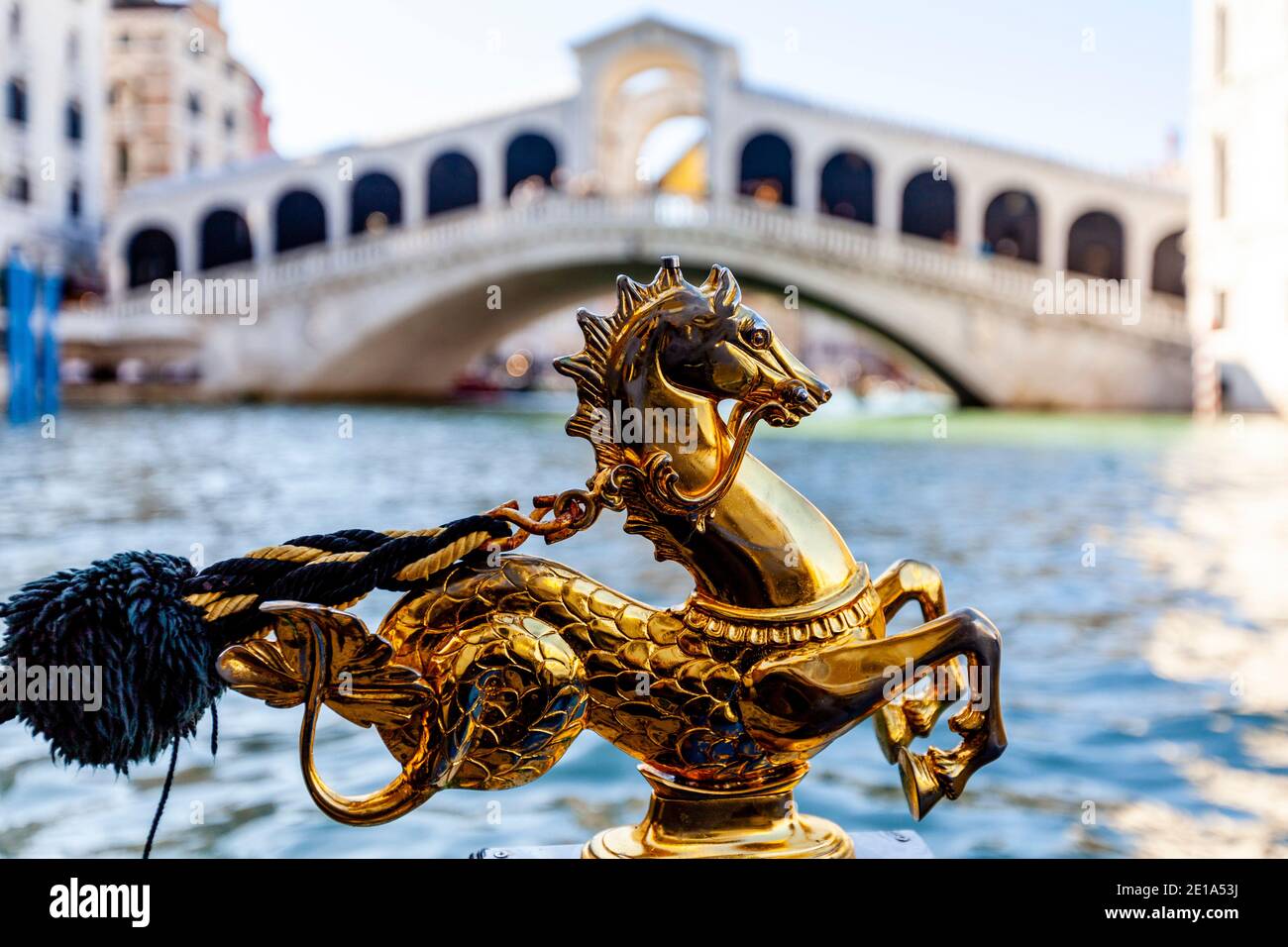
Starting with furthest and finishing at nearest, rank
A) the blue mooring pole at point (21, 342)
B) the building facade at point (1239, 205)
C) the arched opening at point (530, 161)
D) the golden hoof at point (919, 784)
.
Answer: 1. the arched opening at point (530, 161)
2. the building facade at point (1239, 205)
3. the blue mooring pole at point (21, 342)
4. the golden hoof at point (919, 784)

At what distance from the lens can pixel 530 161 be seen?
25266 mm

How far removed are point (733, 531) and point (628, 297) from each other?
0.18 meters

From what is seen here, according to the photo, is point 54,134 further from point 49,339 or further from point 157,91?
point 49,339

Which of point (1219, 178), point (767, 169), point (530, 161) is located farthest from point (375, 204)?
point (1219, 178)

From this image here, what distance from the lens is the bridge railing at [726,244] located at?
731 inches

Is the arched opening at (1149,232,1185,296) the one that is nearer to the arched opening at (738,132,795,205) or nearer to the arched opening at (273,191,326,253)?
the arched opening at (738,132,795,205)

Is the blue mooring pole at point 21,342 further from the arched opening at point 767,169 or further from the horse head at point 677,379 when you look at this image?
the arched opening at point 767,169

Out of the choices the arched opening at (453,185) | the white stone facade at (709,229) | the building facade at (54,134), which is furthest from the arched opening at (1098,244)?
the building facade at (54,134)

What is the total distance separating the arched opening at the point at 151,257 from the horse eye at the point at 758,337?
27.1 meters

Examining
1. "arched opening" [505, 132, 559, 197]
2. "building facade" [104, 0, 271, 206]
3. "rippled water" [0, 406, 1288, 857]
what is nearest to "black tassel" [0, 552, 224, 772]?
"rippled water" [0, 406, 1288, 857]

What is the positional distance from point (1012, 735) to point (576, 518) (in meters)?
1.62

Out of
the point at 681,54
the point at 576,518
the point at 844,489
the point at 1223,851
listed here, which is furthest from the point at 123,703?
the point at 681,54

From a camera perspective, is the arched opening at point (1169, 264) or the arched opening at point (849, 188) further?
the arched opening at point (849, 188)

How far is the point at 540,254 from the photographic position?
768 inches
